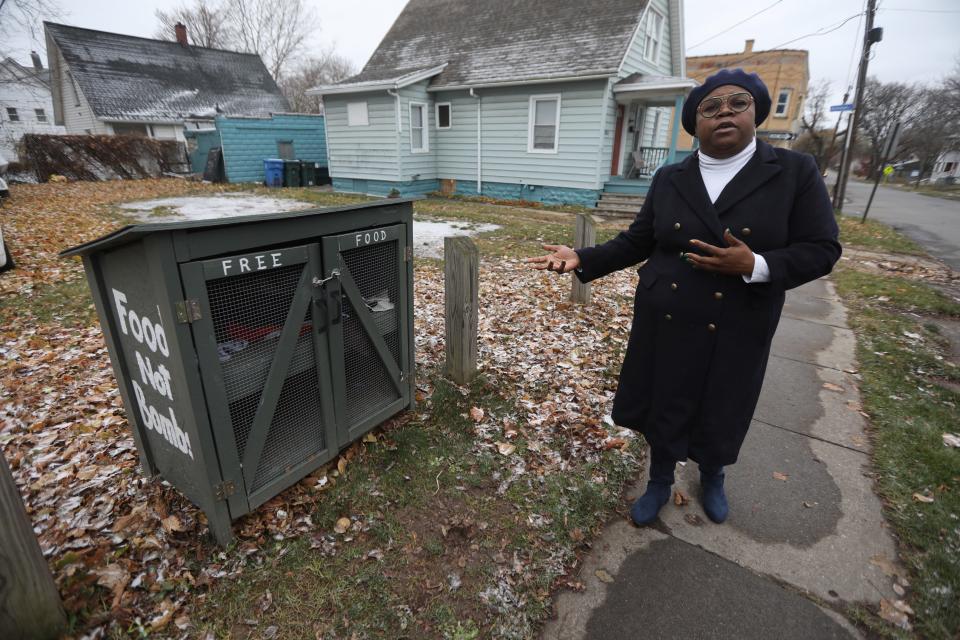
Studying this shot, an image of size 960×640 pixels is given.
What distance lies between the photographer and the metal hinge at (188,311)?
195cm

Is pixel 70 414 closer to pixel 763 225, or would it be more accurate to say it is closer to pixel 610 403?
pixel 610 403

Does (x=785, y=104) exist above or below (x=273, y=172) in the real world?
above

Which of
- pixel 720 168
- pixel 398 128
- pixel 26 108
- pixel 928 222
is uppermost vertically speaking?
pixel 26 108

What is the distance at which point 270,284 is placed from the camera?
2307 mm

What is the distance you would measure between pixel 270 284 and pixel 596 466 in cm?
232

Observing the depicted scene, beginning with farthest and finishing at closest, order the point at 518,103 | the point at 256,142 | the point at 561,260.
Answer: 1. the point at 256,142
2. the point at 518,103
3. the point at 561,260

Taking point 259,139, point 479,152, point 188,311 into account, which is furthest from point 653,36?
point 188,311

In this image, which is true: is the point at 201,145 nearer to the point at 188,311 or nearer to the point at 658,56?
the point at 658,56

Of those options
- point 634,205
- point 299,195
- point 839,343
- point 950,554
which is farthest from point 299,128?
point 950,554

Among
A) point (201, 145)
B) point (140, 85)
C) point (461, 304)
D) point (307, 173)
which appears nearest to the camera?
point (461, 304)

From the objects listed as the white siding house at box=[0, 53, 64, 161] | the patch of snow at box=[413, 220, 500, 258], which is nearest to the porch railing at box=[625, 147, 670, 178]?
the patch of snow at box=[413, 220, 500, 258]

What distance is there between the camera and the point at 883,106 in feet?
155

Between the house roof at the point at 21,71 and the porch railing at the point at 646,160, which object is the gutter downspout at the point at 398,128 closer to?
the porch railing at the point at 646,160

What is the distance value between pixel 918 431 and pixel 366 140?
1586 centimetres
